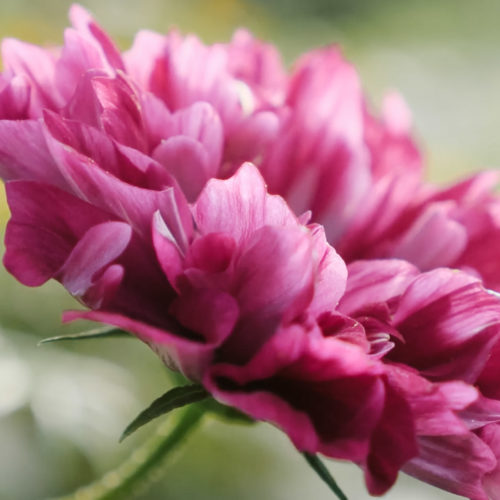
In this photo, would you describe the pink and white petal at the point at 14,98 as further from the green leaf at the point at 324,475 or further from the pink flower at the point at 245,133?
the green leaf at the point at 324,475

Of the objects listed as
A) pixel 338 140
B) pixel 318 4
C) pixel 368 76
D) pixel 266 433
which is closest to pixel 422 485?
pixel 266 433

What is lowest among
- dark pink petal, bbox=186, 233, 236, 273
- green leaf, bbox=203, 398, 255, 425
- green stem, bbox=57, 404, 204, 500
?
green stem, bbox=57, 404, 204, 500

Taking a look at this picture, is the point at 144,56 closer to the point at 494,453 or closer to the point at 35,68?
the point at 35,68

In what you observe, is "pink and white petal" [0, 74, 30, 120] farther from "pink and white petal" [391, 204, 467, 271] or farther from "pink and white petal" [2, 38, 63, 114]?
"pink and white petal" [391, 204, 467, 271]

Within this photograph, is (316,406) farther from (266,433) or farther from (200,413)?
(266,433)

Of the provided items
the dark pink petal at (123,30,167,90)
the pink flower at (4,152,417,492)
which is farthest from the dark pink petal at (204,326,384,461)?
the dark pink petal at (123,30,167,90)

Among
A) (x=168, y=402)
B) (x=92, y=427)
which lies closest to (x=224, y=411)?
(x=168, y=402)

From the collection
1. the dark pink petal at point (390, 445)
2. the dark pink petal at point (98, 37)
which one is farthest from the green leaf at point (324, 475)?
the dark pink petal at point (98, 37)
